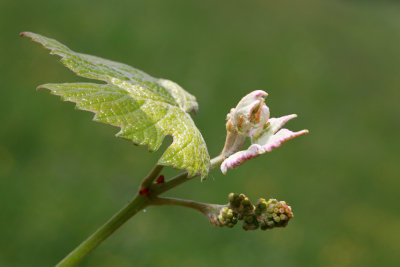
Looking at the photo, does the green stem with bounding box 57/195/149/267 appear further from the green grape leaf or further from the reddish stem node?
the green grape leaf

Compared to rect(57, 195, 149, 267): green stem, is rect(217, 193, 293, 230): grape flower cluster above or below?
above

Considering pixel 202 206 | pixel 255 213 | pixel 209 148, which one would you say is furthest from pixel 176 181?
pixel 209 148

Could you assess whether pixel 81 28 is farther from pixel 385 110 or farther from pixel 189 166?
pixel 189 166

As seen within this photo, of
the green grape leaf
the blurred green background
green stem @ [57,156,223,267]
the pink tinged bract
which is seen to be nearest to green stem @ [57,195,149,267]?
green stem @ [57,156,223,267]

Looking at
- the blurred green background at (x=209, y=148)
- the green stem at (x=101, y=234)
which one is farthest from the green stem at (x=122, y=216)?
the blurred green background at (x=209, y=148)

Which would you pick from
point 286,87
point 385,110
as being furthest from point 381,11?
point 286,87
